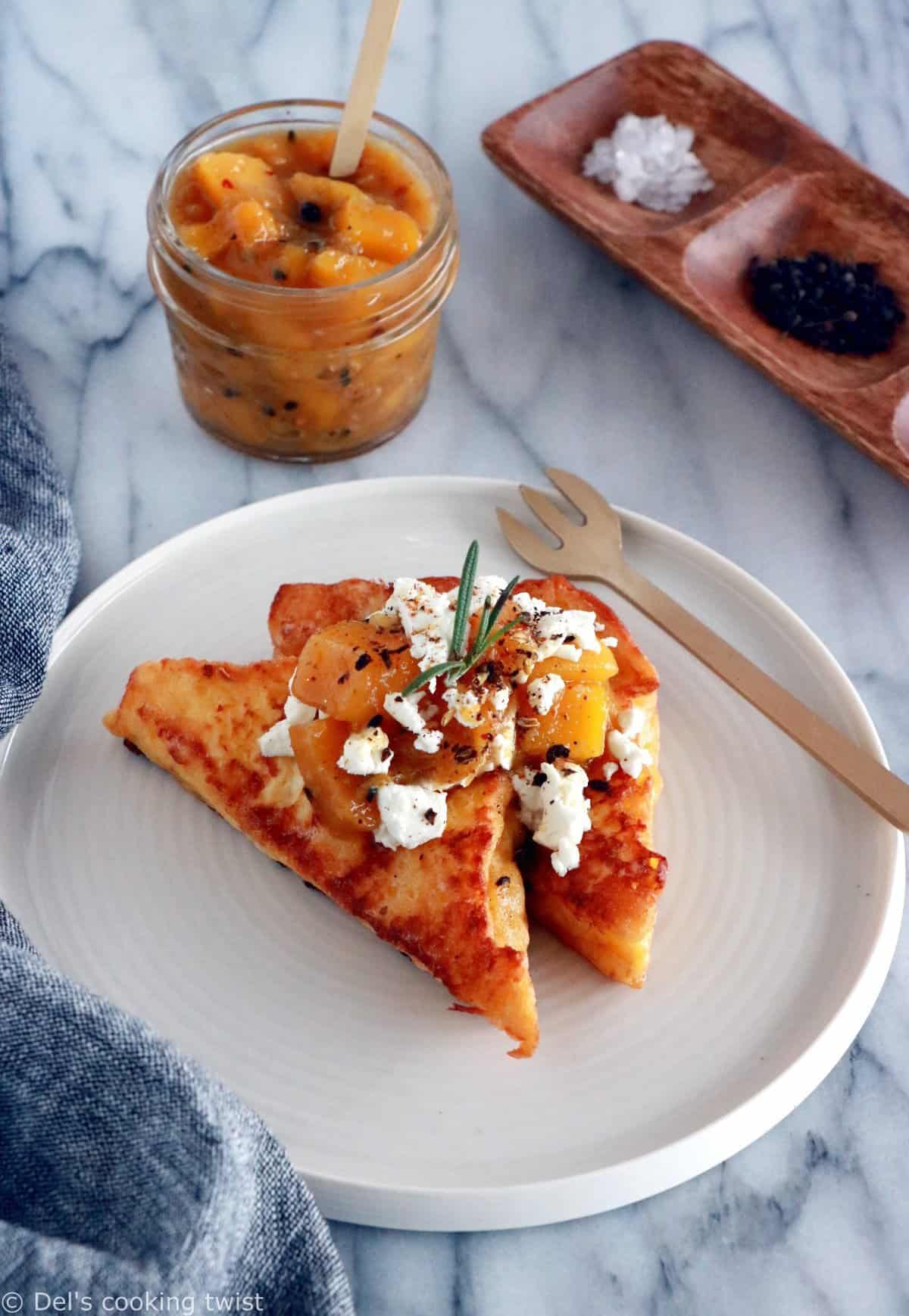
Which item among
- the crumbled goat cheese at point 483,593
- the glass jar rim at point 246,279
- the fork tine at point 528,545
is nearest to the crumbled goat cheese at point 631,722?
the crumbled goat cheese at point 483,593

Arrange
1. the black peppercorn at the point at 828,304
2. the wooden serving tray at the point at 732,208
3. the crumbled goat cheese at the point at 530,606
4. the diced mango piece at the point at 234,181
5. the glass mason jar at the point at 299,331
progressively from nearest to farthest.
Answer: the crumbled goat cheese at the point at 530,606 → the glass mason jar at the point at 299,331 → the diced mango piece at the point at 234,181 → the wooden serving tray at the point at 732,208 → the black peppercorn at the point at 828,304

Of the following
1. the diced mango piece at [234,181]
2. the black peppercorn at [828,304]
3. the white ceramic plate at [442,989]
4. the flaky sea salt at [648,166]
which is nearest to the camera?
the white ceramic plate at [442,989]

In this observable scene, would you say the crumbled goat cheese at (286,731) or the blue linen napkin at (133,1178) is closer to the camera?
the blue linen napkin at (133,1178)

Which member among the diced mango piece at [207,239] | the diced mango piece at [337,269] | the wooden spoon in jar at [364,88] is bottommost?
the diced mango piece at [207,239]

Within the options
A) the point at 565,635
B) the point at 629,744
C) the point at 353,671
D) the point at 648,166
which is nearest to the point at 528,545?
the point at 565,635

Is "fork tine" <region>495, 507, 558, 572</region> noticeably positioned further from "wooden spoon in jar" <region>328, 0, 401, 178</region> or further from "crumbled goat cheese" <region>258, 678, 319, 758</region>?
"wooden spoon in jar" <region>328, 0, 401, 178</region>

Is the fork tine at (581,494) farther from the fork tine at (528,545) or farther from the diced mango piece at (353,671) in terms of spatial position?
the diced mango piece at (353,671)

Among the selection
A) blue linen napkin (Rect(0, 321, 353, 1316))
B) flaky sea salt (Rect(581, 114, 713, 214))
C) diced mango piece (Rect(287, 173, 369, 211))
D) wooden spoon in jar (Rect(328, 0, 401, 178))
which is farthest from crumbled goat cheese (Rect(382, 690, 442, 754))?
flaky sea salt (Rect(581, 114, 713, 214))
